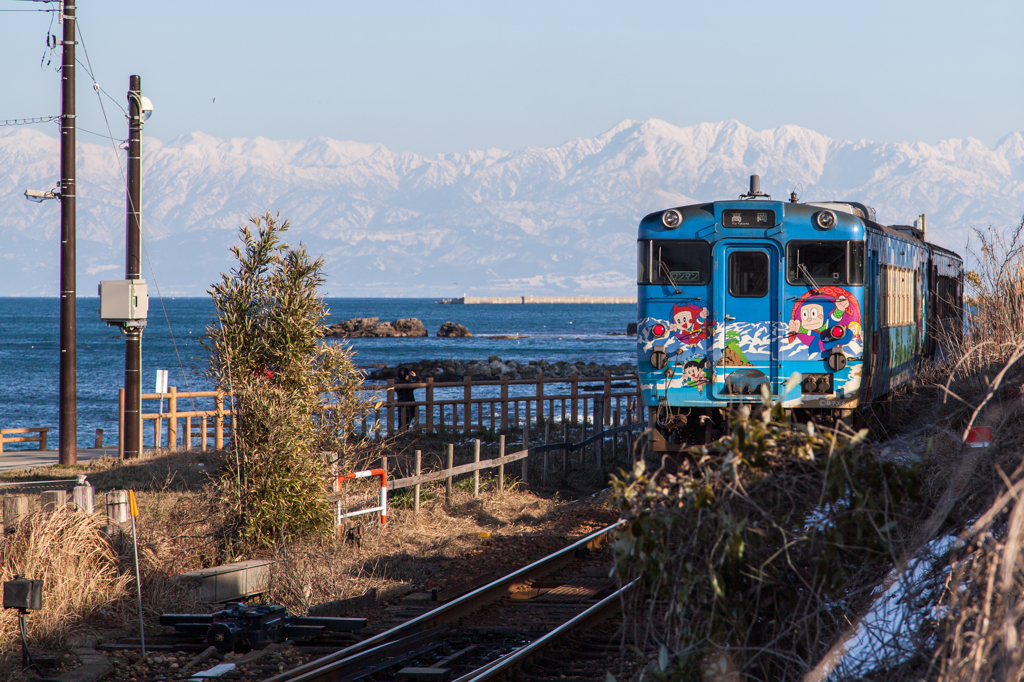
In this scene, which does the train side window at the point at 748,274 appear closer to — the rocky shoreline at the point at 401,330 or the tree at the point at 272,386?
the tree at the point at 272,386

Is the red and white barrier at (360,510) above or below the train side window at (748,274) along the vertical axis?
below

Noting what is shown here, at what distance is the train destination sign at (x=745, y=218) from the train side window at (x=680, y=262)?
378 mm

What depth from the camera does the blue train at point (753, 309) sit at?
457 inches

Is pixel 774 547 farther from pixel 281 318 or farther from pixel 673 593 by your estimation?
pixel 281 318

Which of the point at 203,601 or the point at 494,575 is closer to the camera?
the point at 203,601

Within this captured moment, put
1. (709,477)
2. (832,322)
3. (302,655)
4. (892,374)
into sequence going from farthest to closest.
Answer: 1. (892,374)
2. (832,322)
3. (302,655)
4. (709,477)

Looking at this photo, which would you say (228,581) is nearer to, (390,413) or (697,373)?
(697,373)

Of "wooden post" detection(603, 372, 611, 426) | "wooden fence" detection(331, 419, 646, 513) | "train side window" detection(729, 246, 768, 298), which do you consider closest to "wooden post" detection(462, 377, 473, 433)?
"wooden fence" detection(331, 419, 646, 513)

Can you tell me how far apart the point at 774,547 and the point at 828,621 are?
461 millimetres

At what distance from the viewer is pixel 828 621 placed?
4324 millimetres

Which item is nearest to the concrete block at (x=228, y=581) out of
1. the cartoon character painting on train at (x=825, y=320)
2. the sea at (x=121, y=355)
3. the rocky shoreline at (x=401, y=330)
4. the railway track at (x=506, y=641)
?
the railway track at (x=506, y=641)

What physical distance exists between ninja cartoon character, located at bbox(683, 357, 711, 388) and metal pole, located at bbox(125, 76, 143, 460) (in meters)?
9.35

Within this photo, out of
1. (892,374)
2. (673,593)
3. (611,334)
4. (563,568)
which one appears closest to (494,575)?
(563,568)

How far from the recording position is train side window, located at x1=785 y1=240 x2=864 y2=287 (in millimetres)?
11617
